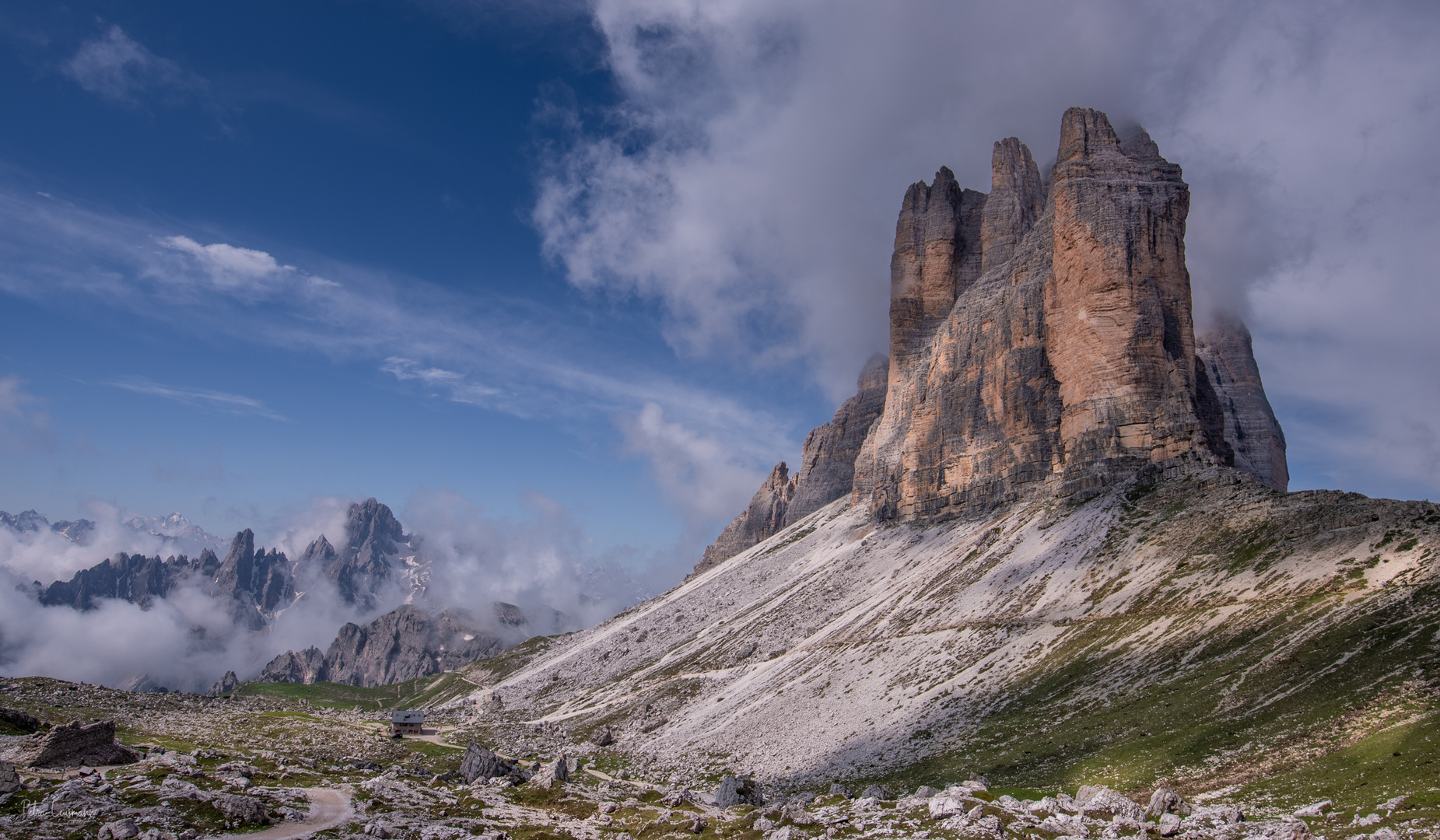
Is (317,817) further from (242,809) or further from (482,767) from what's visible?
(482,767)

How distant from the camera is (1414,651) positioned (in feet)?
126

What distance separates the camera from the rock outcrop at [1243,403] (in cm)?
14562

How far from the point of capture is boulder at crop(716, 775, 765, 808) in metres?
38.8

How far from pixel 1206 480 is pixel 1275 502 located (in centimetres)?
1552

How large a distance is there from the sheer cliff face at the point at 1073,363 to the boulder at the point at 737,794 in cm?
7248

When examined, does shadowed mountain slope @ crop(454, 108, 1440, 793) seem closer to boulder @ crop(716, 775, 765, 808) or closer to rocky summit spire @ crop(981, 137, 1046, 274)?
rocky summit spire @ crop(981, 137, 1046, 274)

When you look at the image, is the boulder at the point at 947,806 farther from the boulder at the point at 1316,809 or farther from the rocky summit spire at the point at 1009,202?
the rocky summit spire at the point at 1009,202

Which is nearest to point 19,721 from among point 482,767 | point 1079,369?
point 482,767

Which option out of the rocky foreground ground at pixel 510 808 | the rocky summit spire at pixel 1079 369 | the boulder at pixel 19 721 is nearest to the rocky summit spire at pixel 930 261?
the rocky summit spire at pixel 1079 369

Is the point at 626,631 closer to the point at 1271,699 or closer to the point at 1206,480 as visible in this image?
the point at 1206,480

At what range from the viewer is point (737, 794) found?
39.5 metres

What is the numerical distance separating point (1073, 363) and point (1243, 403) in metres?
68.4

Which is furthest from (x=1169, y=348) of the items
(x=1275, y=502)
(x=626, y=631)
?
(x=626, y=631)

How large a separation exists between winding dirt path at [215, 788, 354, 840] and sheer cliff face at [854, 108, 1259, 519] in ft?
296
